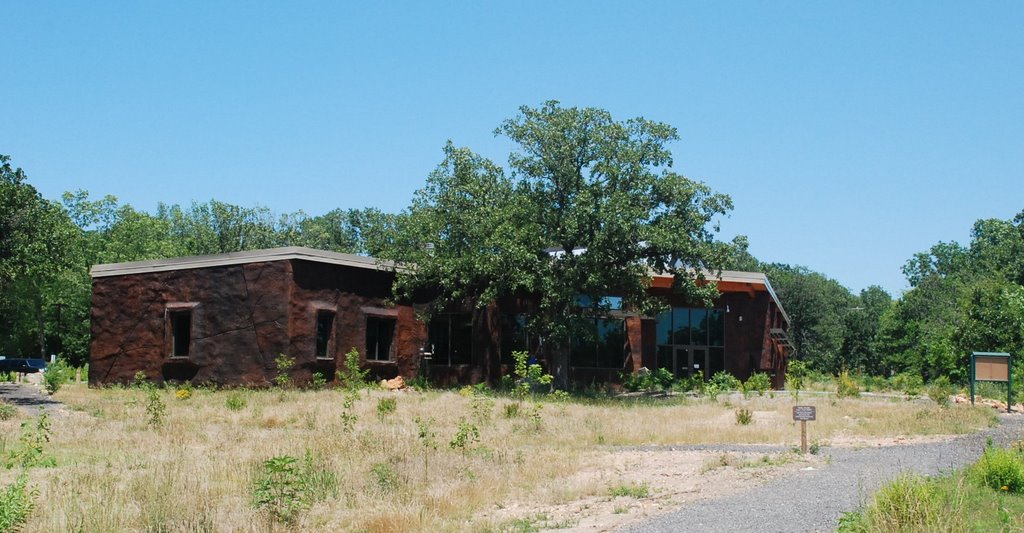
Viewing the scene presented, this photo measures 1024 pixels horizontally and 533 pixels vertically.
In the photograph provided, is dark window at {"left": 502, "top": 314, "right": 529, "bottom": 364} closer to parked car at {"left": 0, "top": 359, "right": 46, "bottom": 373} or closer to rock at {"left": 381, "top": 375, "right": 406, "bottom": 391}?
rock at {"left": 381, "top": 375, "right": 406, "bottom": 391}

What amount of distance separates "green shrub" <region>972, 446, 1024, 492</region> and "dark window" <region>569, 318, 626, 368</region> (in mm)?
26643

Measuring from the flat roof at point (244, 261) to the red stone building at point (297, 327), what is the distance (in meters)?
0.05

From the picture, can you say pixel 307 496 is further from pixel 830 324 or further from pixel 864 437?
pixel 830 324

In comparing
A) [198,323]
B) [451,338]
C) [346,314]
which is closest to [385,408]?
[346,314]

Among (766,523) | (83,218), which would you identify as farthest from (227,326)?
(83,218)

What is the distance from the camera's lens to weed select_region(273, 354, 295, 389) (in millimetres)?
30578

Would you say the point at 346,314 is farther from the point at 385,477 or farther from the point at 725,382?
the point at 385,477

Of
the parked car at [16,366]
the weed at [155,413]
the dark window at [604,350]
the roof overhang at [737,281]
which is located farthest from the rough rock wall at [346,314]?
the parked car at [16,366]

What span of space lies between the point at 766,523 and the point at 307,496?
574 centimetres

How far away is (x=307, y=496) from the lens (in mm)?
12531

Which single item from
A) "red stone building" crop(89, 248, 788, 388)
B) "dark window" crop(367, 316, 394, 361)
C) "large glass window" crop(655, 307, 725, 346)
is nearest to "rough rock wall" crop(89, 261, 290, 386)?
"red stone building" crop(89, 248, 788, 388)

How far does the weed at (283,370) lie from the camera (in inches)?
1204

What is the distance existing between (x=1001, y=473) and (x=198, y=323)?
2693 centimetres

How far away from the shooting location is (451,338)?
36.8 m
